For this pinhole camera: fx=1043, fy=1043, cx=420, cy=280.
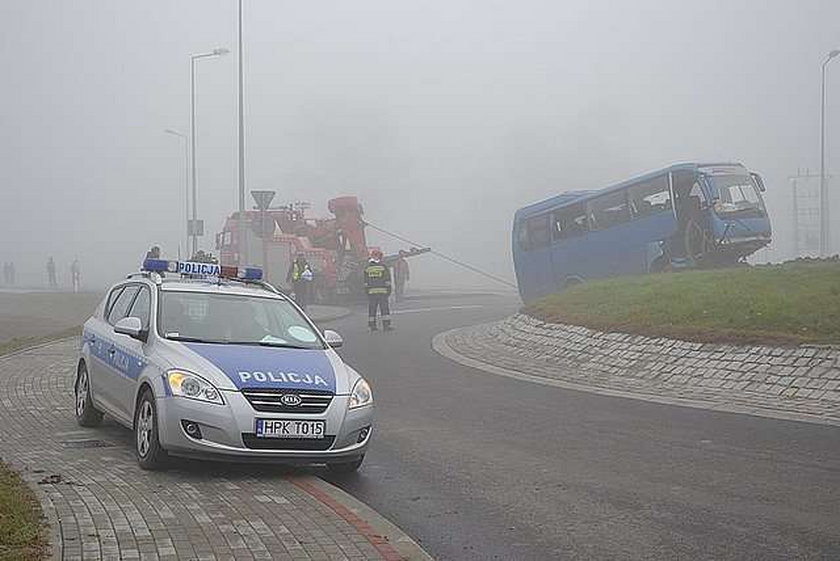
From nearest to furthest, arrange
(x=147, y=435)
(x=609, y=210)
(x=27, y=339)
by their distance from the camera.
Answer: (x=147, y=435) < (x=27, y=339) < (x=609, y=210)

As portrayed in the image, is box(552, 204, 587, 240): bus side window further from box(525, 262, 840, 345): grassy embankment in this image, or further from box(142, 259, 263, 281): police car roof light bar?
box(142, 259, 263, 281): police car roof light bar

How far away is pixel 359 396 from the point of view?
24.5 feet

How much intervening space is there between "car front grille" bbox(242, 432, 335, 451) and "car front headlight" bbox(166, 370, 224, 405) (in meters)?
0.31

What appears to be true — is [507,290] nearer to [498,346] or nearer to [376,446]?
[498,346]

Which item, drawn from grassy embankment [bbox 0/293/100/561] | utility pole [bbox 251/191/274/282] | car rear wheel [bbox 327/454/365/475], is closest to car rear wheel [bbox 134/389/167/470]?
grassy embankment [bbox 0/293/100/561]

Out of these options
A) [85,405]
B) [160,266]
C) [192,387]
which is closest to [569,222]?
[160,266]

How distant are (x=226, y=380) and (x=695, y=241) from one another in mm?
17671

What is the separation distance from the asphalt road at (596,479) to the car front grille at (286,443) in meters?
0.36

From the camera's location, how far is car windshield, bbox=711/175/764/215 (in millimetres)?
22609

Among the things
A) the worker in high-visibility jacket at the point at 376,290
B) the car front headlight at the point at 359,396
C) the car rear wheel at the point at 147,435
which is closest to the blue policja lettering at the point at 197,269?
the car rear wheel at the point at 147,435

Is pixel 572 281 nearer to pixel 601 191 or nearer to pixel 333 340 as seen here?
pixel 601 191

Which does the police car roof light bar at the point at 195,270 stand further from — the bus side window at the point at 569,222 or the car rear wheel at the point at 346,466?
the bus side window at the point at 569,222

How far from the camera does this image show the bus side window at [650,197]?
23362 millimetres

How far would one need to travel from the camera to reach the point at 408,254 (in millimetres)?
36750
